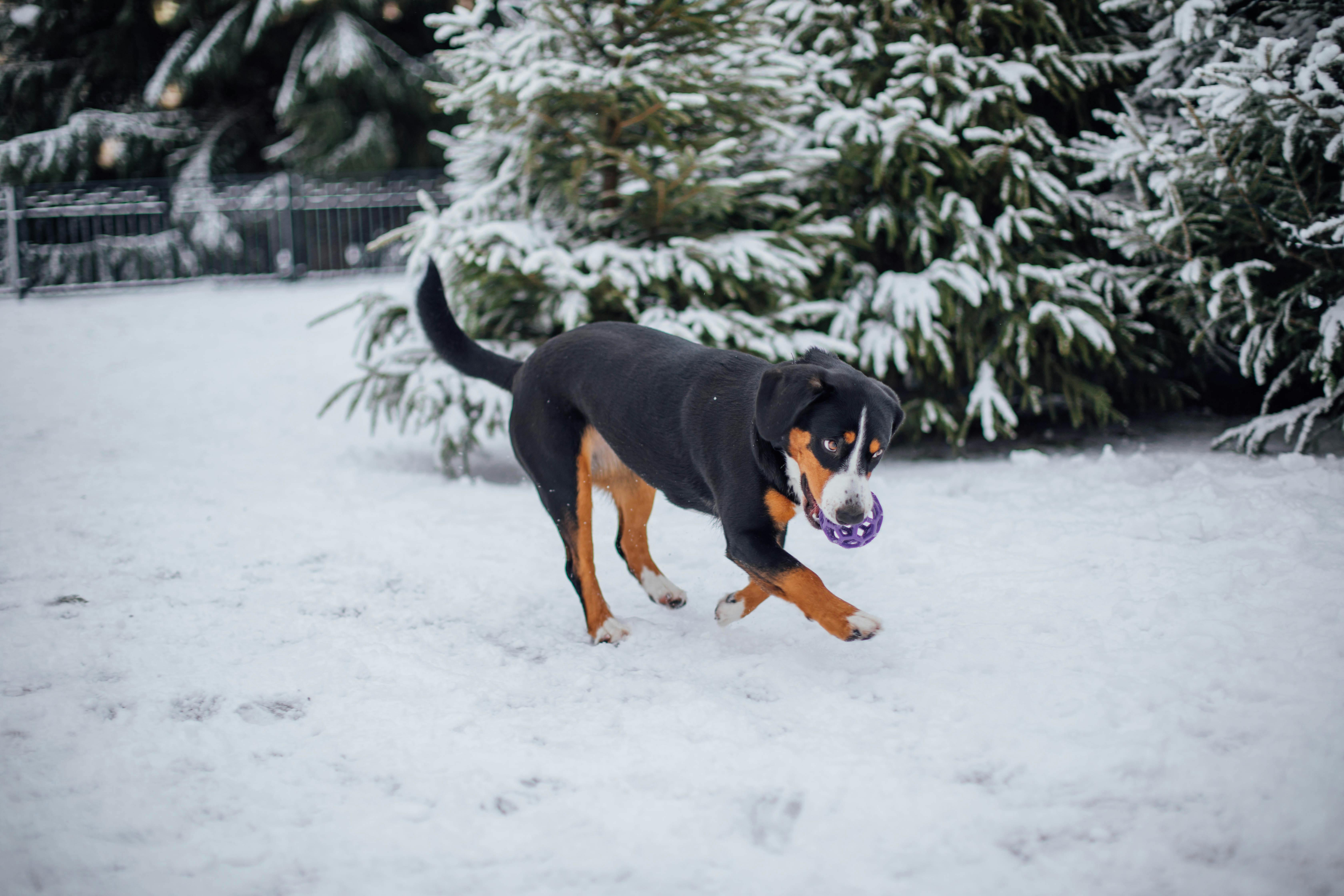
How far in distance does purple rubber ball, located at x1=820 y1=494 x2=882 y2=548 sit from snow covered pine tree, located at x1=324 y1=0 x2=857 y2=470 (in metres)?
2.78

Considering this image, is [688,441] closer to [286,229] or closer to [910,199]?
[910,199]

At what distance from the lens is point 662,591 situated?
394 cm

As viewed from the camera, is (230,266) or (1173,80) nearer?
(1173,80)

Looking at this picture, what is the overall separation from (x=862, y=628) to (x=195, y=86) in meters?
21.4

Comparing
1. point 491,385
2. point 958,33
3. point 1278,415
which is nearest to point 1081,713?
point 1278,415

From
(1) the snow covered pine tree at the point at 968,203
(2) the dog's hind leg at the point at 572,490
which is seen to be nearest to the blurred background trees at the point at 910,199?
(1) the snow covered pine tree at the point at 968,203

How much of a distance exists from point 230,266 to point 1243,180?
16.7 m

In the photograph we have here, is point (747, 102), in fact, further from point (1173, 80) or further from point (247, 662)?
point (247, 662)

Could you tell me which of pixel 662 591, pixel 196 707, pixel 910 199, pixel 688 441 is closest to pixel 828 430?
pixel 688 441

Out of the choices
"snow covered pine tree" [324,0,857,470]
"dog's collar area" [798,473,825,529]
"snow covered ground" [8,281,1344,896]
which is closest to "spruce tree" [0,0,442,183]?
"snow covered pine tree" [324,0,857,470]

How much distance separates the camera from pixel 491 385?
5980mm

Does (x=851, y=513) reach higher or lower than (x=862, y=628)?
higher

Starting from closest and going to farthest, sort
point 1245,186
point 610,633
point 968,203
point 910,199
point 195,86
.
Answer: point 610,633 → point 1245,186 → point 968,203 → point 910,199 → point 195,86

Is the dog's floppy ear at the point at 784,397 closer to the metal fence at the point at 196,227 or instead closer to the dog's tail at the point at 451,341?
the dog's tail at the point at 451,341
